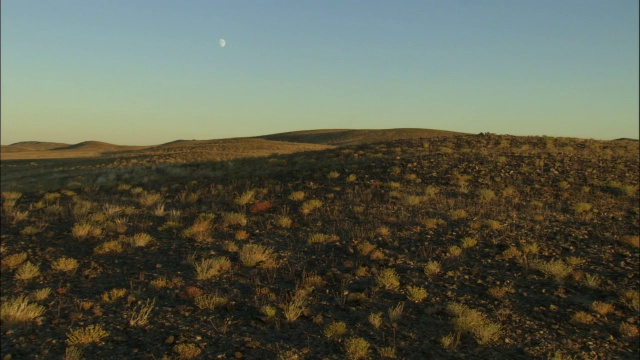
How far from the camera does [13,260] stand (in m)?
10.4

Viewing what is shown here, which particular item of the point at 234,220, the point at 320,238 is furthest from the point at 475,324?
the point at 234,220

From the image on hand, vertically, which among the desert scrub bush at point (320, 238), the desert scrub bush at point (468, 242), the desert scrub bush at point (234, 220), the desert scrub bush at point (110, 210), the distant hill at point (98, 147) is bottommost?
the desert scrub bush at point (468, 242)

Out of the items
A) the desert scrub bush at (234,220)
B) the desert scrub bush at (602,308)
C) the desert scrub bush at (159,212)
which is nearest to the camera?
the desert scrub bush at (602,308)

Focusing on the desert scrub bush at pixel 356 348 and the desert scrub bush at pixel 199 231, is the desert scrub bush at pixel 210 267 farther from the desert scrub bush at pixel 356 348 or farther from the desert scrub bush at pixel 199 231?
the desert scrub bush at pixel 356 348

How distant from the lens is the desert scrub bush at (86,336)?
273 inches

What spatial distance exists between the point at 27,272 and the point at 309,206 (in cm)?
770

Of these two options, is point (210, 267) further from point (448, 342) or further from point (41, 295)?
point (448, 342)

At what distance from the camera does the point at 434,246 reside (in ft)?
35.7

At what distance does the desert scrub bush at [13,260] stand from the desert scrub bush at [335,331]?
799 centimetres

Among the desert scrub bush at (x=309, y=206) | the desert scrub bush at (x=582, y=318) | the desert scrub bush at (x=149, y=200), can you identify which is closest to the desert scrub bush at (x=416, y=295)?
the desert scrub bush at (x=582, y=318)

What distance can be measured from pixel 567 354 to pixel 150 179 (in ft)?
64.8

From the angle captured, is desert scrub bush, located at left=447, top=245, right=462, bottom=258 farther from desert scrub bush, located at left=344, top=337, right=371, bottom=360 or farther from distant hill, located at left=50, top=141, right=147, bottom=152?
distant hill, located at left=50, top=141, right=147, bottom=152

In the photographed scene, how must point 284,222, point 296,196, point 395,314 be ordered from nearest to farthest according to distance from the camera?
point 395,314
point 284,222
point 296,196

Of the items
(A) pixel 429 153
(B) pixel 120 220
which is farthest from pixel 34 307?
(A) pixel 429 153
